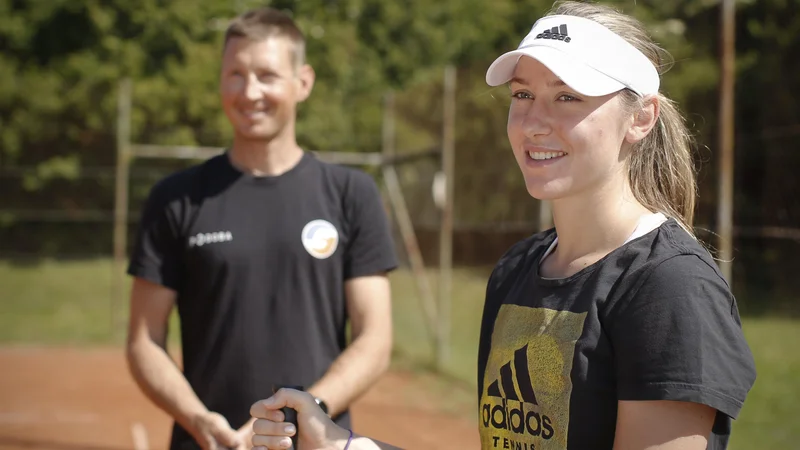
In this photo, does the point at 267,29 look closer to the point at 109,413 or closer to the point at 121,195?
the point at 109,413

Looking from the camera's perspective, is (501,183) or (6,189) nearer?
(501,183)

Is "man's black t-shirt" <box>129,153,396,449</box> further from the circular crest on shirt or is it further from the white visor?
the white visor

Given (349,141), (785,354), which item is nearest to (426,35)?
(349,141)

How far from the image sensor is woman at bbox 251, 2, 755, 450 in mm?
1621

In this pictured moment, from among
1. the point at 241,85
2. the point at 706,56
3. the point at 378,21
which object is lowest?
the point at 241,85

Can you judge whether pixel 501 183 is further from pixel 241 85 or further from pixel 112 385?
pixel 241 85

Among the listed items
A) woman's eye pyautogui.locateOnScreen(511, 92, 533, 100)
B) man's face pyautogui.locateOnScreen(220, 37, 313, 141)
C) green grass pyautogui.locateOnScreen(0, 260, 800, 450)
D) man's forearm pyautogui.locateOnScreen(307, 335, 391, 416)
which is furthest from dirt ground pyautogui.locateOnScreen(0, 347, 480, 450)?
woman's eye pyautogui.locateOnScreen(511, 92, 533, 100)

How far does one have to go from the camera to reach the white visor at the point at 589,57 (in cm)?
180

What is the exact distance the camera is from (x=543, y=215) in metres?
7.01

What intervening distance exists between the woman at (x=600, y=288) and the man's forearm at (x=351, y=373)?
0.84m

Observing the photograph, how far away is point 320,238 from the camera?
311 cm

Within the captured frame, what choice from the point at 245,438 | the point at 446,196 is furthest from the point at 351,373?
the point at 446,196

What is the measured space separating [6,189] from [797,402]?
13.6 metres

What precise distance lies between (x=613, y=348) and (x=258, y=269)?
5.18 feet
